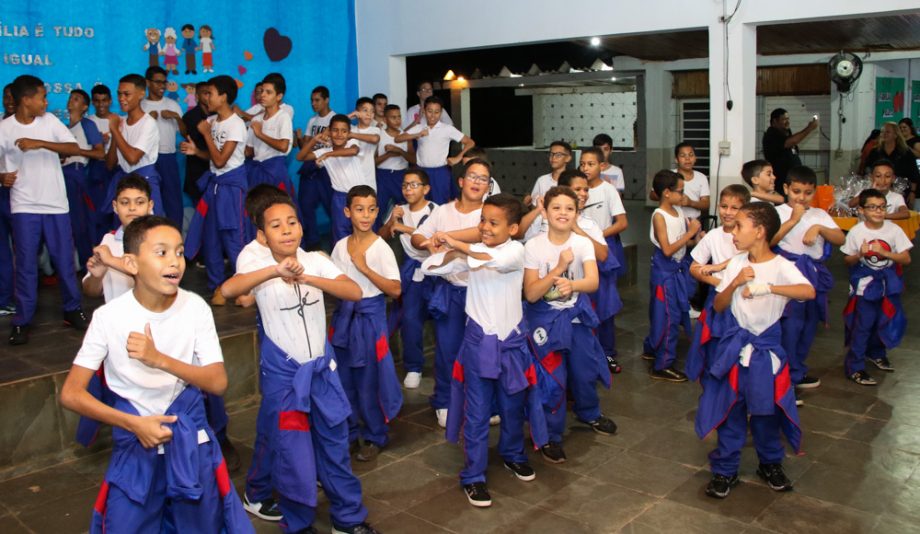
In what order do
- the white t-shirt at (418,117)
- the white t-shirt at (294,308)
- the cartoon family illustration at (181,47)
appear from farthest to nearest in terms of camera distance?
the white t-shirt at (418,117)
the cartoon family illustration at (181,47)
the white t-shirt at (294,308)

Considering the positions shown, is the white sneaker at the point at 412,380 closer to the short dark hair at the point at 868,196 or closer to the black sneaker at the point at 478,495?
the black sneaker at the point at 478,495

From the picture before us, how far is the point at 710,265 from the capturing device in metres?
4.25

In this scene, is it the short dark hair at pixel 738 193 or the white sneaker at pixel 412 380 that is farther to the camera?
the white sneaker at pixel 412 380

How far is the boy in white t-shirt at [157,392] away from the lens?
274 cm

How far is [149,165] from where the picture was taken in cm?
594

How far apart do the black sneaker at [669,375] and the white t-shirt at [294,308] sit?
9.20 feet

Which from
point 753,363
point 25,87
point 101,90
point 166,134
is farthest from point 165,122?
point 753,363

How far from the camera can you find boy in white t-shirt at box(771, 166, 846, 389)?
5.04m

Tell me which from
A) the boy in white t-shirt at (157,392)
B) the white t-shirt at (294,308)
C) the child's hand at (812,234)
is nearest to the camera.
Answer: the boy in white t-shirt at (157,392)

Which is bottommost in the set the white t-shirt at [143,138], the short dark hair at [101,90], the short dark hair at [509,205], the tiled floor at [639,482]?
the tiled floor at [639,482]

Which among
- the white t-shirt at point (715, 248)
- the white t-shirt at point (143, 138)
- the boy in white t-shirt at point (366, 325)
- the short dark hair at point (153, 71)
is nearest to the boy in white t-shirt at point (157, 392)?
the boy in white t-shirt at point (366, 325)

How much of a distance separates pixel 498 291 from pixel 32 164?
320 cm

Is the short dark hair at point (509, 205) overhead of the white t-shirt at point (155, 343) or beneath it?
overhead

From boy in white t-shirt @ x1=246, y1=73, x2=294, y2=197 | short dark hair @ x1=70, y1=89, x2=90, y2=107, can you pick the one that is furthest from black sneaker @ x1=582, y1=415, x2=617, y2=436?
short dark hair @ x1=70, y1=89, x2=90, y2=107
